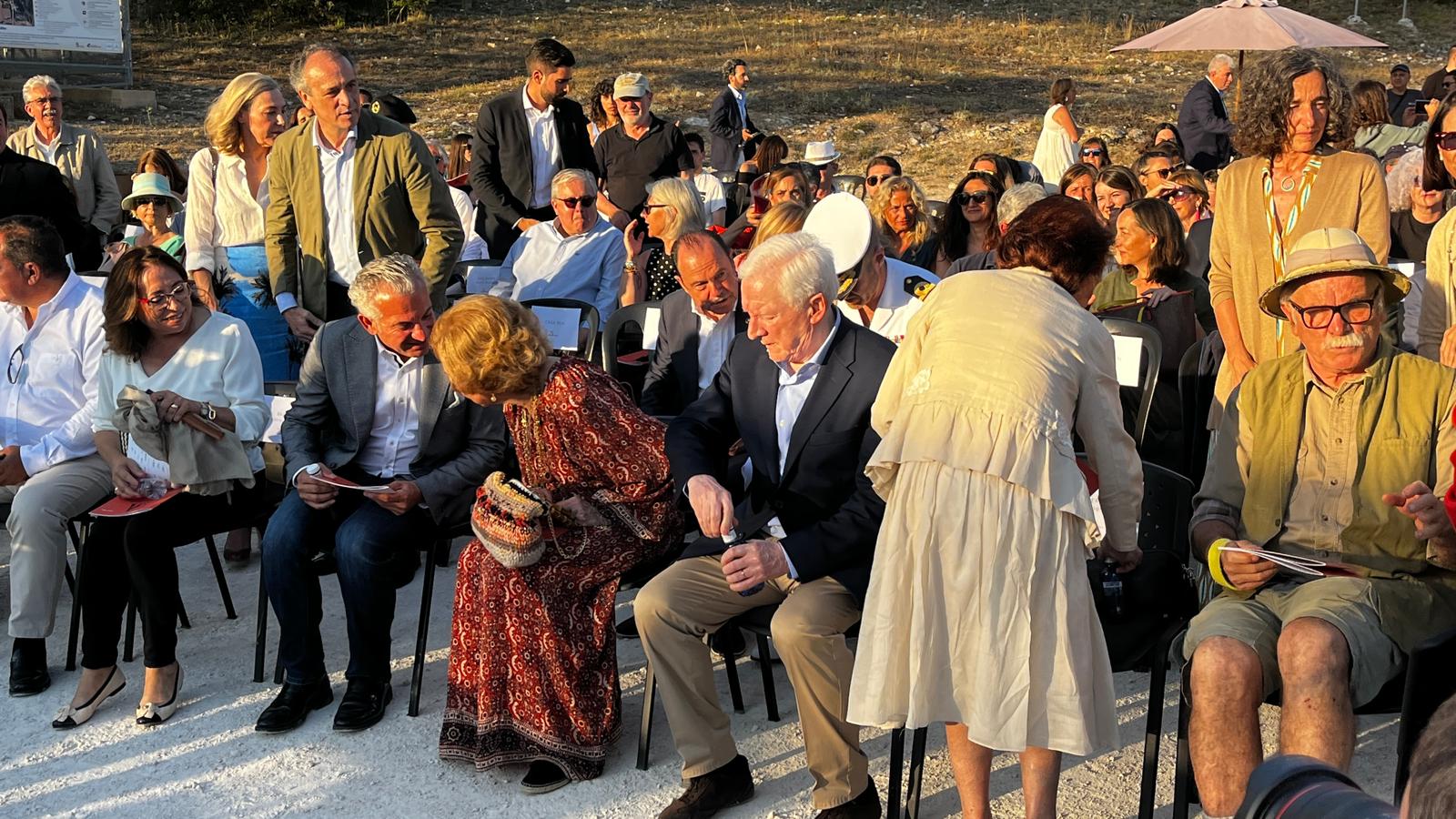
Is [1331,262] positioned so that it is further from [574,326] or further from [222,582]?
[222,582]

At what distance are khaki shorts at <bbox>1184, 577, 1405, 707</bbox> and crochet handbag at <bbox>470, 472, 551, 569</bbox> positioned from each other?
5.64 ft

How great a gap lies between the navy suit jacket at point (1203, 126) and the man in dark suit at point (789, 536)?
9191 mm

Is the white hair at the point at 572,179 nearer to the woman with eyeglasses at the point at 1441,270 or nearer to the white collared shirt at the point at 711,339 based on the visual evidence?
the white collared shirt at the point at 711,339

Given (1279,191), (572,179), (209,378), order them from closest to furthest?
1. (1279,191)
2. (209,378)
3. (572,179)

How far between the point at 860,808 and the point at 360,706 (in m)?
1.66

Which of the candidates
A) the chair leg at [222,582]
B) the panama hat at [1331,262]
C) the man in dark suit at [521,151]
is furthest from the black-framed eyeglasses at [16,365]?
the panama hat at [1331,262]

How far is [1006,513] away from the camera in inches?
118

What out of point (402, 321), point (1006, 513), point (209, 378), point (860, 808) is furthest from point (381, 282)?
point (1006, 513)

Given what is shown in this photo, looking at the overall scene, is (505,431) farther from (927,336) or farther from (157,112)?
(157,112)

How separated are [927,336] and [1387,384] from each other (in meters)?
1.17

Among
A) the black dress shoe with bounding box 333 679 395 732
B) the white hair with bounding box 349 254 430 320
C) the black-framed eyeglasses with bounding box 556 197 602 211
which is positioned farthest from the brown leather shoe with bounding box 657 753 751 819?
the black-framed eyeglasses with bounding box 556 197 602 211

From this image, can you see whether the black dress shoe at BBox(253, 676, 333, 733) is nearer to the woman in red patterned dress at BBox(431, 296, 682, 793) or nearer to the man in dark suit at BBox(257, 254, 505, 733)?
the man in dark suit at BBox(257, 254, 505, 733)

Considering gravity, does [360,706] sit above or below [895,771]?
below

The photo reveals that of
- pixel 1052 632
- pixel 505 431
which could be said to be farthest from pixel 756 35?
pixel 1052 632
